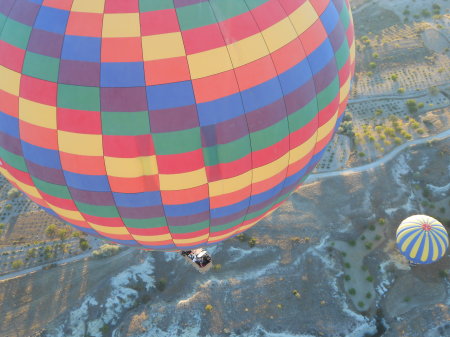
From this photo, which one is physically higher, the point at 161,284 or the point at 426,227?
the point at 161,284

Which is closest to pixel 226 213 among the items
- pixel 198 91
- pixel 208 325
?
pixel 198 91

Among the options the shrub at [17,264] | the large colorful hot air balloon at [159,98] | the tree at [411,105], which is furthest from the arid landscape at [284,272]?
the large colorful hot air balloon at [159,98]

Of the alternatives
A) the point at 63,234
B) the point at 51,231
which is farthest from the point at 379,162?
the point at 51,231

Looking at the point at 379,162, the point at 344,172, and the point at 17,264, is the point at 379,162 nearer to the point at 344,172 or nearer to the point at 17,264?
the point at 344,172

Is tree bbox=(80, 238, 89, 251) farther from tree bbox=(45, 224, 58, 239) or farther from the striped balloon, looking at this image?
the striped balloon

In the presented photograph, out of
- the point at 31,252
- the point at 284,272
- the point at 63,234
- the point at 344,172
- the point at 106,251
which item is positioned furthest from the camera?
the point at 344,172

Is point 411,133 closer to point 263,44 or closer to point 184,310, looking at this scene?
point 184,310
